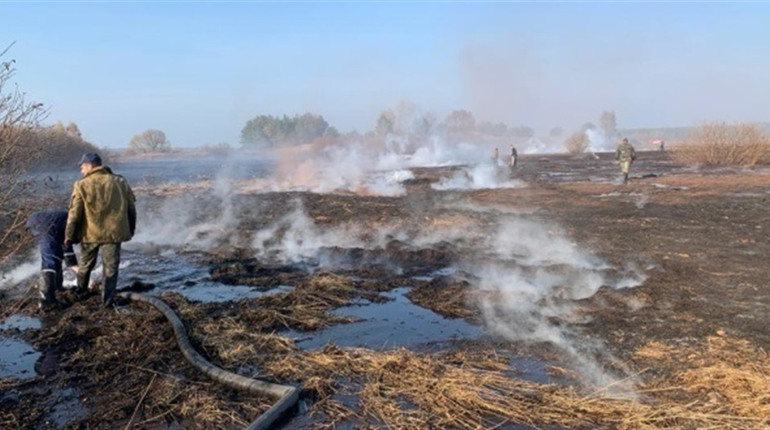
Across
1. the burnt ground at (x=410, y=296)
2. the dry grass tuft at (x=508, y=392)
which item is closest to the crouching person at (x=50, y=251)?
the burnt ground at (x=410, y=296)

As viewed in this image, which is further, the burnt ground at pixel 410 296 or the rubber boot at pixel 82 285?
the rubber boot at pixel 82 285

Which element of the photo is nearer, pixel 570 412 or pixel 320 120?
pixel 570 412

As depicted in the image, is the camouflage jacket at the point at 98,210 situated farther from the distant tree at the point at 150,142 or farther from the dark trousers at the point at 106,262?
the distant tree at the point at 150,142

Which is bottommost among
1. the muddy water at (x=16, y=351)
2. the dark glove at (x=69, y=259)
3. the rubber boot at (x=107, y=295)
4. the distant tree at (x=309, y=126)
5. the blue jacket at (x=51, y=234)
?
the muddy water at (x=16, y=351)

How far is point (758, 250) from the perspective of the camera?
29.4 feet

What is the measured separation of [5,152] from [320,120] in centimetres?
9546

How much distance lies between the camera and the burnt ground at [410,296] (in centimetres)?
427

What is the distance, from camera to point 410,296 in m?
7.18

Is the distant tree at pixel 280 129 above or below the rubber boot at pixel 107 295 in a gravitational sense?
above

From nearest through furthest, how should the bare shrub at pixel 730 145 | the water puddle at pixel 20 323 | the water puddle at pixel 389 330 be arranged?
the water puddle at pixel 389 330, the water puddle at pixel 20 323, the bare shrub at pixel 730 145

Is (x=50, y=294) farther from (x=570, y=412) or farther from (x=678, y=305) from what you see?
(x=678, y=305)

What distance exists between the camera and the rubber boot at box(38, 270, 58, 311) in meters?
6.28

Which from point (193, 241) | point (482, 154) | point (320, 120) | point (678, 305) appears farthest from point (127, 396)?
point (320, 120)

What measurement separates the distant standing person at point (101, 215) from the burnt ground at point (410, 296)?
2.08 ft
